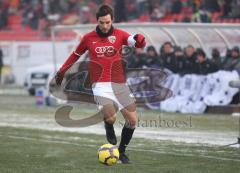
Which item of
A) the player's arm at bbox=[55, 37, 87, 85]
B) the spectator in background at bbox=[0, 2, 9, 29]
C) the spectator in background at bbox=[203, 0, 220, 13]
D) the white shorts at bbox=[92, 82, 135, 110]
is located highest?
the player's arm at bbox=[55, 37, 87, 85]

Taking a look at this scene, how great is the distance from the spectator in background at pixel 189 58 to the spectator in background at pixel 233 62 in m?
0.89

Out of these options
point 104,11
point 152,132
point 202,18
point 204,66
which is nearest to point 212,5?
point 202,18

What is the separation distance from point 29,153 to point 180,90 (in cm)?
1056

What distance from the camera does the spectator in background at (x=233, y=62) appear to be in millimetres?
21112

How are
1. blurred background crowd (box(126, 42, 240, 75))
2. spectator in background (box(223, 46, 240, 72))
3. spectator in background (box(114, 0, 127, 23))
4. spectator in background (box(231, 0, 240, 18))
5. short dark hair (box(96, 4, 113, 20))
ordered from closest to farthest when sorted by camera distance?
short dark hair (box(96, 4, 113, 20)) → spectator in background (box(223, 46, 240, 72)) → blurred background crowd (box(126, 42, 240, 75)) → spectator in background (box(231, 0, 240, 18)) → spectator in background (box(114, 0, 127, 23))

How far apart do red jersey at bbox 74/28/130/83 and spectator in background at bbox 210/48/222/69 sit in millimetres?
11102

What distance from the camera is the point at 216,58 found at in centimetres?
2200

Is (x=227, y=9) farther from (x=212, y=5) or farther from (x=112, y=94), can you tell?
(x=112, y=94)

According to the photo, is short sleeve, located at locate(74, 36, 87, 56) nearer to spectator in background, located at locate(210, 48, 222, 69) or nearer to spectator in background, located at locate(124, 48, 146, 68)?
spectator in background, located at locate(210, 48, 222, 69)

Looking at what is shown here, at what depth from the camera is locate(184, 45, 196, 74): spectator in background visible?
21.7 meters

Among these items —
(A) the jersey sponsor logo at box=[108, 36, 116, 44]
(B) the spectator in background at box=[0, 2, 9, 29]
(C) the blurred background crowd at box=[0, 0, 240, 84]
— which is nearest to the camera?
(A) the jersey sponsor logo at box=[108, 36, 116, 44]

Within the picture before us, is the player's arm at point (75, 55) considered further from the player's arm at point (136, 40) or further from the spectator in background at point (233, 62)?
the spectator in background at point (233, 62)

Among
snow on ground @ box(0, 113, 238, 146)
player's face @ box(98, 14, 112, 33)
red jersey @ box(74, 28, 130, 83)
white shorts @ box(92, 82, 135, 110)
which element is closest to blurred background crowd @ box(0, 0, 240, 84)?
snow on ground @ box(0, 113, 238, 146)

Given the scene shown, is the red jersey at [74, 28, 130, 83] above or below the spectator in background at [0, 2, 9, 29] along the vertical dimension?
above
